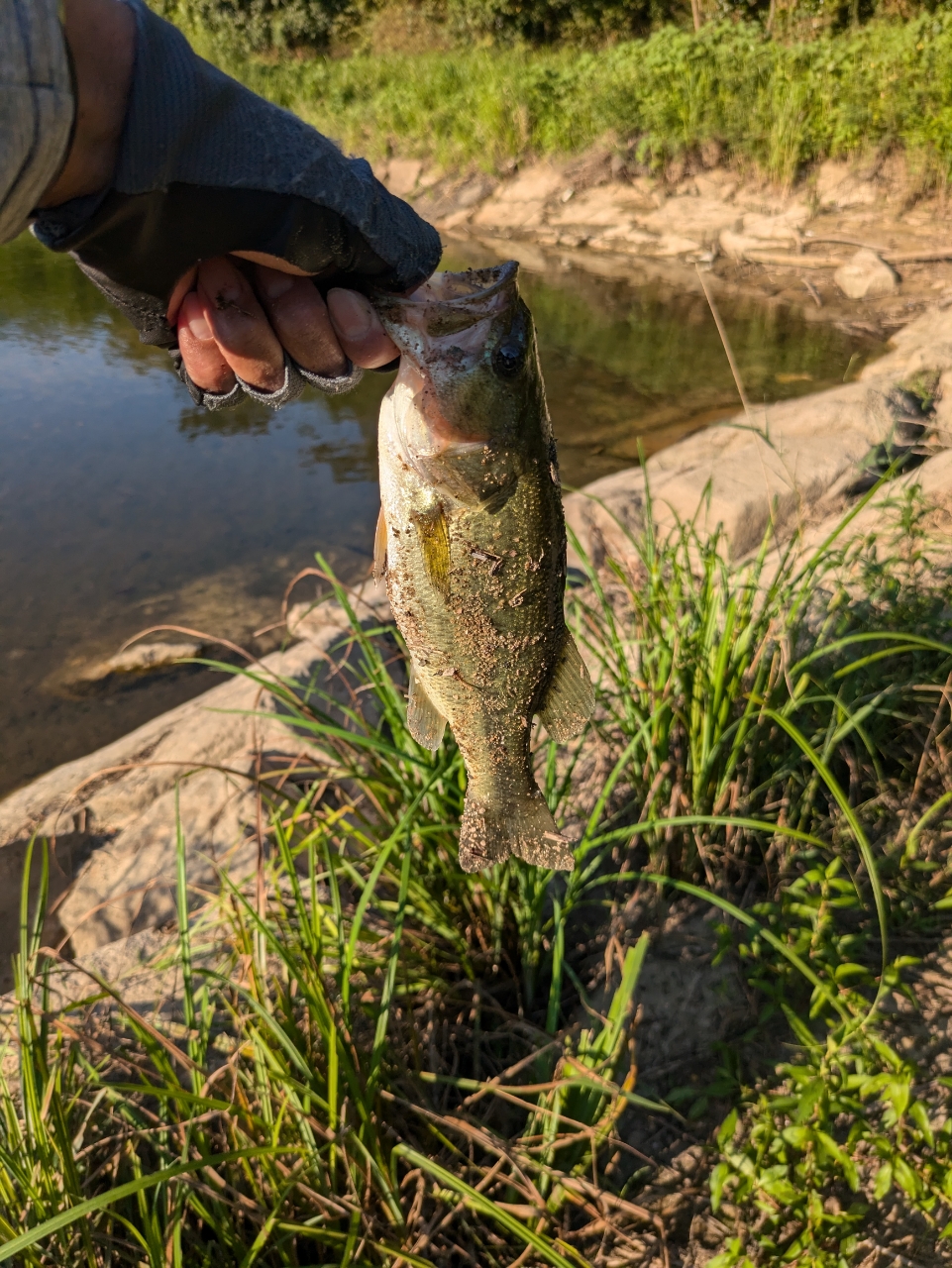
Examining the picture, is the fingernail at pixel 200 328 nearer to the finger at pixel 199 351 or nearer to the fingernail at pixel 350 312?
the finger at pixel 199 351

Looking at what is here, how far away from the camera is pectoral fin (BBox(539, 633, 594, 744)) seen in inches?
74.5

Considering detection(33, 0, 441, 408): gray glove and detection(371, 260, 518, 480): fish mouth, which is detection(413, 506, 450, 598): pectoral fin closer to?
detection(371, 260, 518, 480): fish mouth

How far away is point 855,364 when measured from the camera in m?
9.80

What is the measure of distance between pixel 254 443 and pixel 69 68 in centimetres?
802

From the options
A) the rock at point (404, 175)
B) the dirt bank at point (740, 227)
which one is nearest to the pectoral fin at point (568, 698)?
the dirt bank at point (740, 227)

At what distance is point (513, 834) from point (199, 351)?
128cm

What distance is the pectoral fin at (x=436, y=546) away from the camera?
1.74 metres

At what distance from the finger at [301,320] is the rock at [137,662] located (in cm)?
448

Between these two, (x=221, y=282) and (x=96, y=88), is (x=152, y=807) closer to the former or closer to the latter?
(x=221, y=282)

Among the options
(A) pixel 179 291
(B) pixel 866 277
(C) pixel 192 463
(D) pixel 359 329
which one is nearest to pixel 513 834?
(D) pixel 359 329

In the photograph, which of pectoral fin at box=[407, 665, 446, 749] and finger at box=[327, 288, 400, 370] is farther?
pectoral fin at box=[407, 665, 446, 749]

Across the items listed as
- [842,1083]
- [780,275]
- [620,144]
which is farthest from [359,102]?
[842,1083]

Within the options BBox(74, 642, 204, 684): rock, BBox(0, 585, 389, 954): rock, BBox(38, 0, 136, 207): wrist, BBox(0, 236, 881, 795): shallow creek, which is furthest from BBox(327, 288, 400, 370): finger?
BBox(74, 642, 204, 684): rock

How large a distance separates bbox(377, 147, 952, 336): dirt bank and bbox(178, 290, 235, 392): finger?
10.5 m
